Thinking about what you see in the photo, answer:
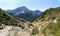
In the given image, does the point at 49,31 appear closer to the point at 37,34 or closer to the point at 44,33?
the point at 44,33

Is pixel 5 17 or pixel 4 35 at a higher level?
pixel 5 17

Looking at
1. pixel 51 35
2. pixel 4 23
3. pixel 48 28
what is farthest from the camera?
pixel 4 23

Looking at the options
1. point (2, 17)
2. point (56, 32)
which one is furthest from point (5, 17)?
point (56, 32)

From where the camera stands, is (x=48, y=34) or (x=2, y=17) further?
(x=2, y=17)

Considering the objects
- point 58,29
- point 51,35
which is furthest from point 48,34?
point 58,29

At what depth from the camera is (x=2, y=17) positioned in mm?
122812

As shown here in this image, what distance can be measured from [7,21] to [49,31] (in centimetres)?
6008

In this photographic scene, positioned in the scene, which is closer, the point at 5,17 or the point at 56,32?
the point at 56,32

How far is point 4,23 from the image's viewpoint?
115438mm

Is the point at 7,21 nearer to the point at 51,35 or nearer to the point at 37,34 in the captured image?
the point at 37,34

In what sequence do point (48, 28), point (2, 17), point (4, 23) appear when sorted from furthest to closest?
point (2, 17), point (4, 23), point (48, 28)

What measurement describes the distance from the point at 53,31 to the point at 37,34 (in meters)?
7.86

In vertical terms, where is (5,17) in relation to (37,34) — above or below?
above

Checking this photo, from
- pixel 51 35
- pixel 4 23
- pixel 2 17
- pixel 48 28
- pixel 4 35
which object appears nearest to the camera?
pixel 51 35
